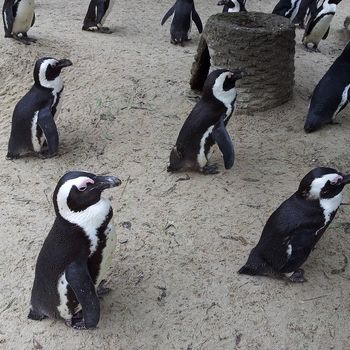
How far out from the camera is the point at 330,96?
458 centimetres

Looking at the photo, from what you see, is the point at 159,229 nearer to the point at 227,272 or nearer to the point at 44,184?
the point at 227,272

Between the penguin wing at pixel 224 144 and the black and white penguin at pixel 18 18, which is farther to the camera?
the black and white penguin at pixel 18 18

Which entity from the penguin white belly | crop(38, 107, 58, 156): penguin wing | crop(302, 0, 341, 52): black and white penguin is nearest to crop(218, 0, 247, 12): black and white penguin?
crop(302, 0, 341, 52): black and white penguin

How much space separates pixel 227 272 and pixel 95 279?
2.69 feet

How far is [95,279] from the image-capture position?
2.71m

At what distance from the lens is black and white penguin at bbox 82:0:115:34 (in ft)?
22.8

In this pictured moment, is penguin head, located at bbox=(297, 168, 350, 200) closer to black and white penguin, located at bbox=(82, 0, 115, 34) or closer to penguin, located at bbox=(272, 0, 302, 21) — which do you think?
black and white penguin, located at bbox=(82, 0, 115, 34)

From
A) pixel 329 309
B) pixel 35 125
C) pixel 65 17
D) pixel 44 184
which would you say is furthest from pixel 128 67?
pixel 329 309

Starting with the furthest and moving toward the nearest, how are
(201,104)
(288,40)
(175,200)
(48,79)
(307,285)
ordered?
(288,40) → (48,79) → (201,104) → (175,200) → (307,285)

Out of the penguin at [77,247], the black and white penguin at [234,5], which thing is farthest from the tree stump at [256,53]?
the black and white penguin at [234,5]

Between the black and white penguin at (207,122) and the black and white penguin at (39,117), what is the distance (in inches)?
41.7

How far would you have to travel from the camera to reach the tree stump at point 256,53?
4.63 metres

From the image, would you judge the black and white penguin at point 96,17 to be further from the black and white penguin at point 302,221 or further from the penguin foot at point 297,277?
the penguin foot at point 297,277

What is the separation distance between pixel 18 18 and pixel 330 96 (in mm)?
3637
